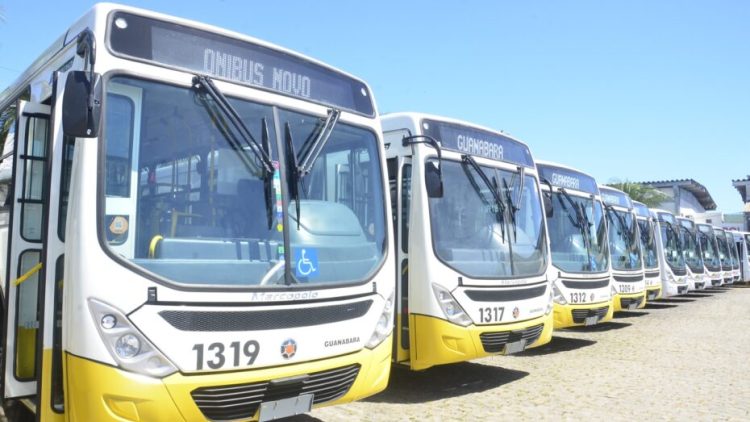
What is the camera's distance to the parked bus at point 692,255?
19.6m

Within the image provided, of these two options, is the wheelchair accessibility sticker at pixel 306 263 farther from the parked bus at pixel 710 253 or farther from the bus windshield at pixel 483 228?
the parked bus at pixel 710 253

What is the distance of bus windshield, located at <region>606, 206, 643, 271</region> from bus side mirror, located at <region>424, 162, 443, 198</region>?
23.3ft

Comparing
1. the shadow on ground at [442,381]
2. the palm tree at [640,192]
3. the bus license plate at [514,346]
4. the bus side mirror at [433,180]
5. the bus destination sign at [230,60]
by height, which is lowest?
the shadow on ground at [442,381]

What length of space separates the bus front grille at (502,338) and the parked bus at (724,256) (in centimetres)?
2173

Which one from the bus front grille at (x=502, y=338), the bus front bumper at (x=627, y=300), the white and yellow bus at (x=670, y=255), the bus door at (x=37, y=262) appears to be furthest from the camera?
the white and yellow bus at (x=670, y=255)

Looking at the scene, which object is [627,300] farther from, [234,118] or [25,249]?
[25,249]

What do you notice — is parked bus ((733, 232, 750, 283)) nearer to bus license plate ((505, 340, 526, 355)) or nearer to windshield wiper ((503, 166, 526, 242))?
windshield wiper ((503, 166, 526, 242))

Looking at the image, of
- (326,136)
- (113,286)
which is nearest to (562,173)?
(326,136)

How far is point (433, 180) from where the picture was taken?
644 cm

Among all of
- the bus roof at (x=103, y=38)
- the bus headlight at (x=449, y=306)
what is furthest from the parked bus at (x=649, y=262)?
the bus roof at (x=103, y=38)

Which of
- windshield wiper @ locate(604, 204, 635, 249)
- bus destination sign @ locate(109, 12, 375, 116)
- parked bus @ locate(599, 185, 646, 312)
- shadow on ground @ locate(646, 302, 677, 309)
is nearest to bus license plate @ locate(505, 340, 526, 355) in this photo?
bus destination sign @ locate(109, 12, 375, 116)

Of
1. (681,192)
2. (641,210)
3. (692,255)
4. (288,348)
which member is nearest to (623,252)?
(641,210)

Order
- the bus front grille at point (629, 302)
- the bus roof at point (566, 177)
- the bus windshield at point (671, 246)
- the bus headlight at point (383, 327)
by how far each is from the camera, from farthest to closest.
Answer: the bus windshield at point (671, 246), the bus front grille at point (629, 302), the bus roof at point (566, 177), the bus headlight at point (383, 327)

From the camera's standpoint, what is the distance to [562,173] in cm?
1054
